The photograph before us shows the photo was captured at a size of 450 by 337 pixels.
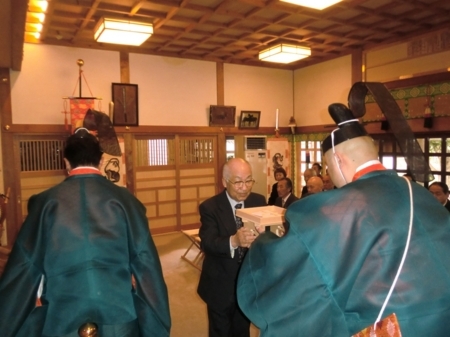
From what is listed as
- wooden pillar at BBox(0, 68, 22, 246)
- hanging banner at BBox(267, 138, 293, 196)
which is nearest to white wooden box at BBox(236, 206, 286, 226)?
wooden pillar at BBox(0, 68, 22, 246)

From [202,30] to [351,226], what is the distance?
5.48 meters

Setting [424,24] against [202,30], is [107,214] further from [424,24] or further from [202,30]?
[424,24]

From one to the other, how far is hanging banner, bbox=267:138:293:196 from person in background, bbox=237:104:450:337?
6929mm

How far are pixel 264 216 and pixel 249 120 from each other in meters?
6.37

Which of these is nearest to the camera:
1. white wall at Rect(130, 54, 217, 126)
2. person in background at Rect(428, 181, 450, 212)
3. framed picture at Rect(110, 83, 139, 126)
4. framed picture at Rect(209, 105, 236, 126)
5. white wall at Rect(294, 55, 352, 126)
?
person in background at Rect(428, 181, 450, 212)

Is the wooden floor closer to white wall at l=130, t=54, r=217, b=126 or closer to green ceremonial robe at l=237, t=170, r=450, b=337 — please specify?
green ceremonial robe at l=237, t=170, r=450, b=337

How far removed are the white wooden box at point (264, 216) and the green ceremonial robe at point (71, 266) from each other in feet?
2.03

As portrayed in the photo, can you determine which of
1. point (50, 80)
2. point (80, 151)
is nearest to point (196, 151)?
point (50, 80)

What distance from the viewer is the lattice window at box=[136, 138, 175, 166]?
6.96 meters

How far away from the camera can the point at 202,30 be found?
598 cm

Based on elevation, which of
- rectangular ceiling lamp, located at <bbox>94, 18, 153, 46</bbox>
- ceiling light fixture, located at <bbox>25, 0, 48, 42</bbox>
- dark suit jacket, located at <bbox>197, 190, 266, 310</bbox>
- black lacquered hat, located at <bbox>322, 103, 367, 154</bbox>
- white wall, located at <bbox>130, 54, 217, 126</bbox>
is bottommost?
dark suit jacket, located at <bbox>197, 190, 266, 310</bbox>

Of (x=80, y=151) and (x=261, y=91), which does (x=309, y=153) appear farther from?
(x=80, y=151)

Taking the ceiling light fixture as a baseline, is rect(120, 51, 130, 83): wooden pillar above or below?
below

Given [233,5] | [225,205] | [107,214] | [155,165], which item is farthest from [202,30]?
[107,214]
